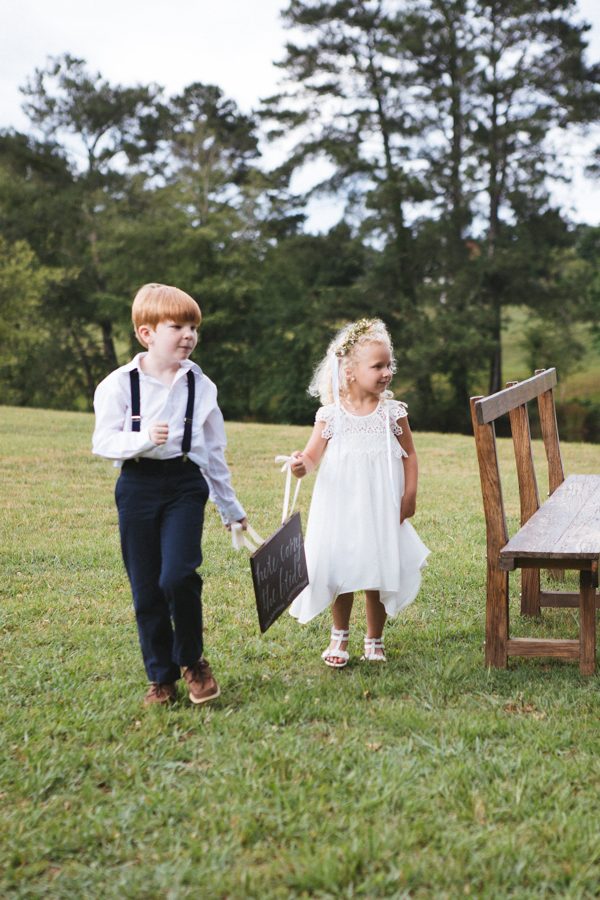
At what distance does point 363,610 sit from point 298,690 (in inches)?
71.4

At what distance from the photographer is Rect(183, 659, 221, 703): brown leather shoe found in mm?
4234

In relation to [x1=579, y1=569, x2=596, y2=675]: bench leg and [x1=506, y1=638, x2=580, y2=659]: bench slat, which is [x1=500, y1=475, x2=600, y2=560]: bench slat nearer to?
[x1=579, y1=569, x2=596, y2=675]: bench leg

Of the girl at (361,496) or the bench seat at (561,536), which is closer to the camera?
the bench seat at (561,536)

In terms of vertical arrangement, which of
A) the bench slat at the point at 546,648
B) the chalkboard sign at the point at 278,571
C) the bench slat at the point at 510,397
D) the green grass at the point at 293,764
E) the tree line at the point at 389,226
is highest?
the tree line at the point at 389,226

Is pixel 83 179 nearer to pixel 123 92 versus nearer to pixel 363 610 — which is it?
pixel 123 92

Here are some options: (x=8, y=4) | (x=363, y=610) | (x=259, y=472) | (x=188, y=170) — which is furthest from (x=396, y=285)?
(x=363, y=610)

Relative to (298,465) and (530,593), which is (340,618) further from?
(530,593)

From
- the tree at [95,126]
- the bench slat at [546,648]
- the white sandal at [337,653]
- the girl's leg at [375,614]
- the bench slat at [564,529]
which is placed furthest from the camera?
the tree at [95,126]

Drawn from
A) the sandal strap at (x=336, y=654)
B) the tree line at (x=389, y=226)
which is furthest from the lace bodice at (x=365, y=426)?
the tree line at (x=389, y=226)

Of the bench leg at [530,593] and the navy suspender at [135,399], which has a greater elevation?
the navy suspender at [135,399]

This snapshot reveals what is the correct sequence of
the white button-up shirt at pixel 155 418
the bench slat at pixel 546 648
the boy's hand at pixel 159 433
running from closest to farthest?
the boy's hand at pixel 159 433 < the white button-up shirt at pixel 155 418 < the bench slat at pixel 546 648

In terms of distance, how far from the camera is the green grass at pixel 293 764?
2.88 meters

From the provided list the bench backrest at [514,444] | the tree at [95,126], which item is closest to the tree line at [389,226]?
the tree at [95,126]

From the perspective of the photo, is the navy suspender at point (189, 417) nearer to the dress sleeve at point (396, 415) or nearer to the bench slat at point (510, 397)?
the dress sleeve at point (396, 415)
